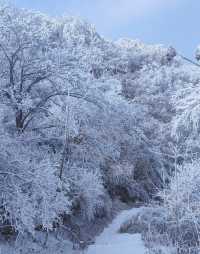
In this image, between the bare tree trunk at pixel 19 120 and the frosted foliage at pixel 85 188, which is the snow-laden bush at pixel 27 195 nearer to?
the bare tree trunk at pixel 19 120

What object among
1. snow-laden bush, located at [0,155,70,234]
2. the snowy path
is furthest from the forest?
the snowy path

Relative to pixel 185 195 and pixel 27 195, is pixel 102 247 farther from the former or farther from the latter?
pixel 27 195

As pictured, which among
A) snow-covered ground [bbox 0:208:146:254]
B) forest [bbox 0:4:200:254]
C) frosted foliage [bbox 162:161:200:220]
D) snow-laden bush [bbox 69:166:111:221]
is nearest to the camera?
forest [bbox 0:4:200:254]

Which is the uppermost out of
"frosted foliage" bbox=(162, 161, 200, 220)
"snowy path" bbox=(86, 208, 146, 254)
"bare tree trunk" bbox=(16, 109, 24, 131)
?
"bare tree trunk" bbox=(16, 109, 24, 131)

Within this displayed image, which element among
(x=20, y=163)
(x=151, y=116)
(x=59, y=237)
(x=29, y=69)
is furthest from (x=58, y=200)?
(x=151, y=116)

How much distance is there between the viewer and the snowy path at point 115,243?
1375 centimetres

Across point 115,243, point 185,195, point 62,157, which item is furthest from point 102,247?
point 62,157

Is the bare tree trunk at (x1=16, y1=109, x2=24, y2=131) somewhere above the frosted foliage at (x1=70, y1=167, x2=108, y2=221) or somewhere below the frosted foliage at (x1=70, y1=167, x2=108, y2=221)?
above

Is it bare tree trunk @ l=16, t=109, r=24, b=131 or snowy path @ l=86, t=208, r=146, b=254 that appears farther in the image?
bare tree trunk @ l=16, t=109, r=24, b=131

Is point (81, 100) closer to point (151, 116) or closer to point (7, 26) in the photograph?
point (7, 26)

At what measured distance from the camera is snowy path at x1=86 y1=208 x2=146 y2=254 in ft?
45.1

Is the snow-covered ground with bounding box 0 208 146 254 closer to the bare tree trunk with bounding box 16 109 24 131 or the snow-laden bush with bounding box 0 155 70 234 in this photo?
the snow-laden bush with bounding box 0 155 70 234

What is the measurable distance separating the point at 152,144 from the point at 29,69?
48.3 ft

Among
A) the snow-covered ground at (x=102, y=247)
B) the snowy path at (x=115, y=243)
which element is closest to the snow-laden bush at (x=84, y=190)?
the snowy path at (x=115, y=243)
